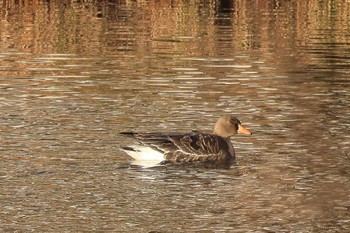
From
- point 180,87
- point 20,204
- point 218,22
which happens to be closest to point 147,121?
point 180,87

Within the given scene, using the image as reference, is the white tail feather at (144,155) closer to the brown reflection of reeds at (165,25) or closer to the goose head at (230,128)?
the goose head at (230,128)

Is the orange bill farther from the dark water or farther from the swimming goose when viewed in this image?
the dark water

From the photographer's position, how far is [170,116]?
2064cm

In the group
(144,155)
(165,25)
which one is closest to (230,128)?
(144,155)

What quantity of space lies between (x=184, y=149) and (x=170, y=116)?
2725 mm

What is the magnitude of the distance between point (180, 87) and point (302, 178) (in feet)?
25.6

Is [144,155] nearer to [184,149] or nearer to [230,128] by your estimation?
[184,149]

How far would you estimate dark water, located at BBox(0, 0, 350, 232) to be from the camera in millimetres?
14422

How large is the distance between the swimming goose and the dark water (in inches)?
14.5

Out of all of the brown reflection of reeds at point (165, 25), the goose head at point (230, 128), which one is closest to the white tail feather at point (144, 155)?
the goose head at point (230, 128)

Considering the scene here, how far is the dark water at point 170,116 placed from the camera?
14.4 metres

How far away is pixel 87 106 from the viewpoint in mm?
21672

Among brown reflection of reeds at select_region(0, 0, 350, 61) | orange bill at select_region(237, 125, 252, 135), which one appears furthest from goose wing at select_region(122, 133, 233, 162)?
brown reflection of reeds at select_region(0, 0, 350, 61)

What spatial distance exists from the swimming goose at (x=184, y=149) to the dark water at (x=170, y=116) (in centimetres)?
37
